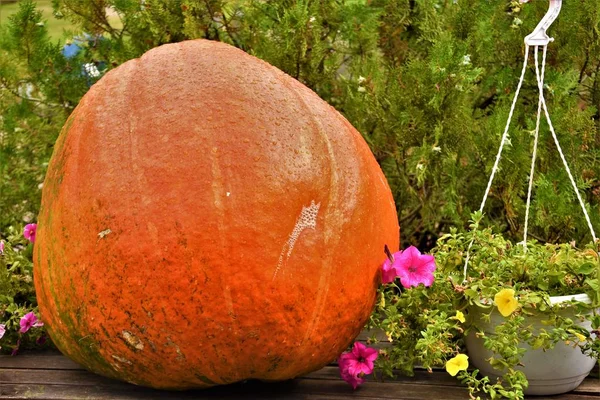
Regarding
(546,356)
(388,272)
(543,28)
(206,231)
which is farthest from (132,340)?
(543,28)

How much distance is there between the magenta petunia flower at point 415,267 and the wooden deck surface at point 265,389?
340mm

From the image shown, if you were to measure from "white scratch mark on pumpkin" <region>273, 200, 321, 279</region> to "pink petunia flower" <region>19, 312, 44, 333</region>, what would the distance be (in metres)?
1.07

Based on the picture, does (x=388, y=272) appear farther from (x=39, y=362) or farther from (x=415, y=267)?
(x=39, y=362)

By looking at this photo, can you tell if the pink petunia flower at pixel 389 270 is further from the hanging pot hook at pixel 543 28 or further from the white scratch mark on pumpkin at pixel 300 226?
the hanging pot hook at pixel 543 28

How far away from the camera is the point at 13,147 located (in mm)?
3873

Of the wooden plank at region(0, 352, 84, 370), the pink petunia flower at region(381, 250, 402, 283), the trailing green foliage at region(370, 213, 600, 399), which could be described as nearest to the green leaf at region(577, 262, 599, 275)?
the trailing green foliage at region(370, 213, 600, 399)

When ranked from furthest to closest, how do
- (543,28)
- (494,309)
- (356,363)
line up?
(543,28) → (356,363) → (494,309)

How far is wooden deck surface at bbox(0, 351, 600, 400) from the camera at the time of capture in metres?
2.47

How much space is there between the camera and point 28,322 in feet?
9.27

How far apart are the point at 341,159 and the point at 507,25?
1590 millimetres

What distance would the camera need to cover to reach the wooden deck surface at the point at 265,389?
247 centimetres

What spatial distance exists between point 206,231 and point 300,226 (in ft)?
0.89

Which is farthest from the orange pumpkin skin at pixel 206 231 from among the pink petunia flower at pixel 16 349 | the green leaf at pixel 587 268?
the green leaf at pixel 587 268

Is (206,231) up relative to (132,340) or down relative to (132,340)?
up
